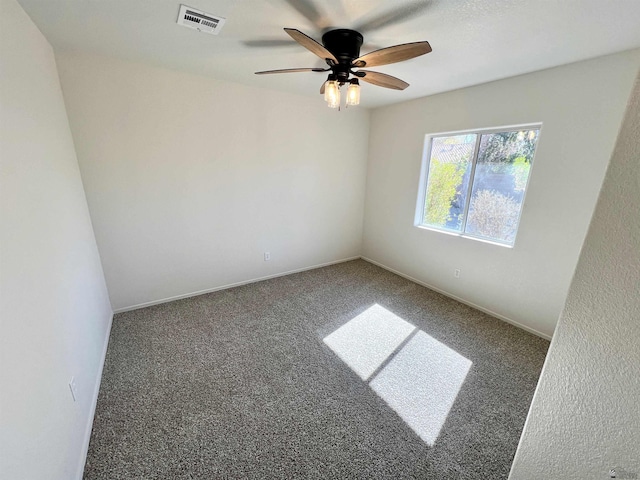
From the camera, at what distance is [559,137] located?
2.28 meters

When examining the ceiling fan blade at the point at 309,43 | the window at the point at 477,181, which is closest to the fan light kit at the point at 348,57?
the ceiling fan blade at the point at 309,43

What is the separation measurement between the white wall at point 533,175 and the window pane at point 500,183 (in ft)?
0.48

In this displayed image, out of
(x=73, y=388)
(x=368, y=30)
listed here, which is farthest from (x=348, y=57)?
(x=73, y=388)

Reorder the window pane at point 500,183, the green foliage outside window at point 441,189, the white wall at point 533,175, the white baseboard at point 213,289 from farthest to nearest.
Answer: the green foliage outside window at point 441,189 → the white baseboard at point 213,289 → the window pane at point 500,183 → the white wall at point 533,175

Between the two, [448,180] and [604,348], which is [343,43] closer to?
[604,348]

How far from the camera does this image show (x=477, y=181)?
3.02 metres

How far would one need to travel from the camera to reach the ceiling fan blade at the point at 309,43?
4.67 feet

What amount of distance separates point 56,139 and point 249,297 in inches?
87.5

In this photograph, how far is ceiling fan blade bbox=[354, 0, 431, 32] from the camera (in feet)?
4.94

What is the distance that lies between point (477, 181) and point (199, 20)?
9.80ft

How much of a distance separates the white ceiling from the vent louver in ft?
0.16

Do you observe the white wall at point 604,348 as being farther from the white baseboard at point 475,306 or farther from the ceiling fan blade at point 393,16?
the white baseboard at point 475,306

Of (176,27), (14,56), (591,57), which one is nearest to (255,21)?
(176,27)

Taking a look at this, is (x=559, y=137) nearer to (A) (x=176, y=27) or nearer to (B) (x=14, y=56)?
(A) (x=176, y=27)
